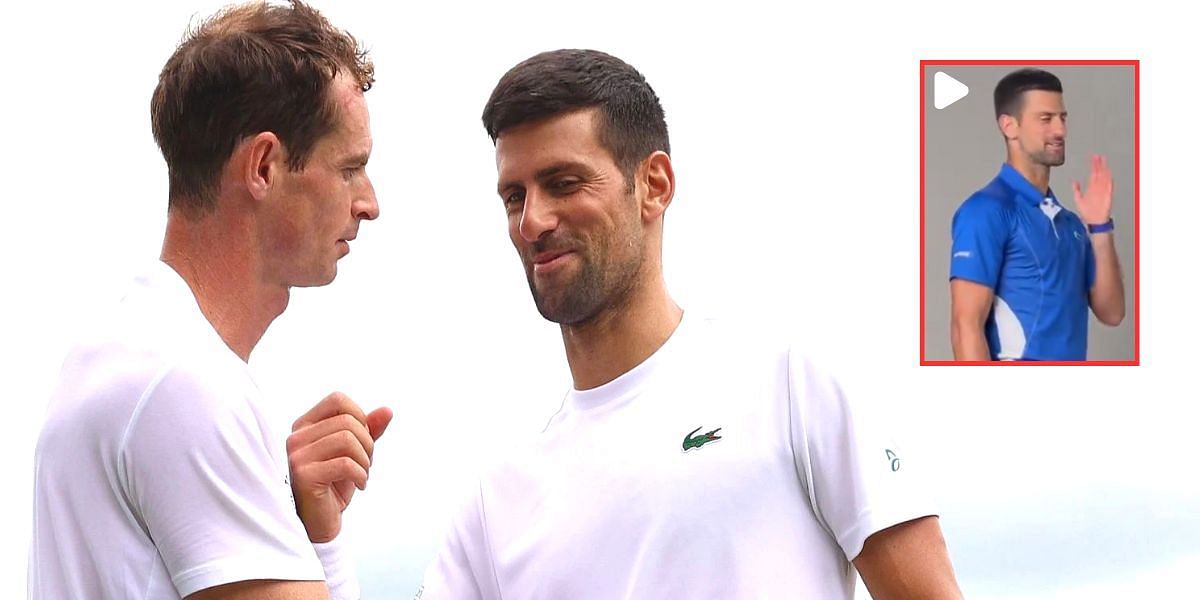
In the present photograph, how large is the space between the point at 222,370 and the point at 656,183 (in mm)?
853

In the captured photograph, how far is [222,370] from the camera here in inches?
55.4

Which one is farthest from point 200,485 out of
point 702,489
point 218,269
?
point 702,489

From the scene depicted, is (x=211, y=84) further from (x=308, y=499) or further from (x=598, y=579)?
(x=598, y=579)

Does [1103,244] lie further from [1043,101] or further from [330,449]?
[330,449]

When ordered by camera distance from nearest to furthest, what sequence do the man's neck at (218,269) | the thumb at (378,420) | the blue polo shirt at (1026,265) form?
1. the man's neck at (218,269)
2. the thumb at (378,420)
3. the blue polo shirt at (1026,265)

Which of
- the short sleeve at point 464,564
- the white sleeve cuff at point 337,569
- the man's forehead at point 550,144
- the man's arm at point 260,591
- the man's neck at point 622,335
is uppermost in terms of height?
the man's forehead at point 550,144

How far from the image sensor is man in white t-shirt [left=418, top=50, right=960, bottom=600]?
6.07 ft

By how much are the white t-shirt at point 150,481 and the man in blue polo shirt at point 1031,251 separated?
3.26 meters

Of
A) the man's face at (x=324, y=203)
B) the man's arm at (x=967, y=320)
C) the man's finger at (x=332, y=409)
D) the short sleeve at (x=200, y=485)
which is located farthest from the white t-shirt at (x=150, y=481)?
the man's arm at (x=967, y=320)

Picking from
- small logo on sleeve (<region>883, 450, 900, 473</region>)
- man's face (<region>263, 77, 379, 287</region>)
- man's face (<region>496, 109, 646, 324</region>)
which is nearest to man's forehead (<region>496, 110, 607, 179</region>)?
man's face (<region>496, 109, 646, 324</region>)

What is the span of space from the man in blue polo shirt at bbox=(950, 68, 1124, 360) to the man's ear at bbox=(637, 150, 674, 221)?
2.42 metres

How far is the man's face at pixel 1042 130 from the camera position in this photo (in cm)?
449

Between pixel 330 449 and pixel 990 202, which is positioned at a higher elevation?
pixel 990 202

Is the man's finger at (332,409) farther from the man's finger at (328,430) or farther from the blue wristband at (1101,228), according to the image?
the blue wristband at (1101,228)
